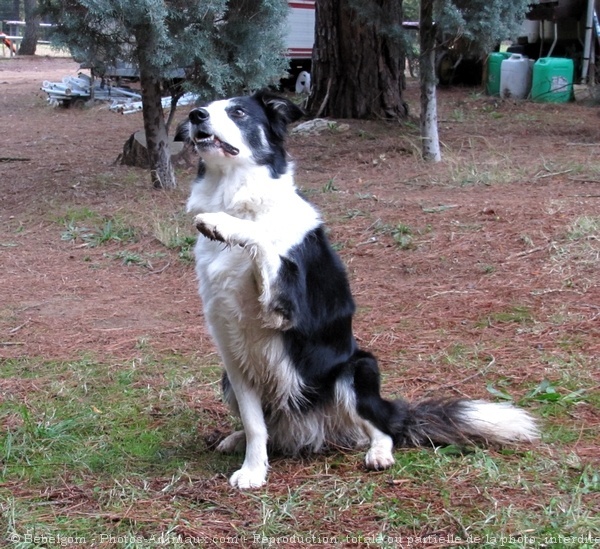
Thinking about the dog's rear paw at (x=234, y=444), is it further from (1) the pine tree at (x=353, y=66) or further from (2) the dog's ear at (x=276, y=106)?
(1) the pine tree at (x=353, y=66)

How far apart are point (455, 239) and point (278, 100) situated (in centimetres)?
339

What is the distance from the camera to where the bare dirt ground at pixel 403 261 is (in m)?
4.79

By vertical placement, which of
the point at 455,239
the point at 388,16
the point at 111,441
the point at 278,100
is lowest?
the point at 111,441

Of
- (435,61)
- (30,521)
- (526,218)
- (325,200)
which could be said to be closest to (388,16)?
(435,61)

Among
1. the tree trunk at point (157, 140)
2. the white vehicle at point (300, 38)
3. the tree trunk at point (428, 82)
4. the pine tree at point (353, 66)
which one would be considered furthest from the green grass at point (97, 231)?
the white vehicle at point (300, 38)

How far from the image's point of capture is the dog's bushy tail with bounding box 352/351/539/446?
345 cm

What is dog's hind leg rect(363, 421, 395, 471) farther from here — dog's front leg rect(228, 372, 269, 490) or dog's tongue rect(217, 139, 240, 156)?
dog's tongue rect(217, 139, 240, 156)

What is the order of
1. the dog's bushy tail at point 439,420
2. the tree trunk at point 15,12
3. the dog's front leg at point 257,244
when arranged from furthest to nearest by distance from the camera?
the tree trunk at point 15,12, the dog's bushy tail at point 439,420, the dog's front leg at point 257,244

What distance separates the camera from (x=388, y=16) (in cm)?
944

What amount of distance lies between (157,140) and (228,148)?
19.0ft

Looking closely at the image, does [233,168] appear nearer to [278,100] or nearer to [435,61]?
[278,100]

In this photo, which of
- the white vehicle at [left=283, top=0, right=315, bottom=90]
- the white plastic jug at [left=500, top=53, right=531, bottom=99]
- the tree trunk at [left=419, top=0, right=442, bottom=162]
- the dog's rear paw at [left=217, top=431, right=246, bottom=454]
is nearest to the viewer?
the dog's rear paw at [left=217, top=431, right=246, bottom=454]

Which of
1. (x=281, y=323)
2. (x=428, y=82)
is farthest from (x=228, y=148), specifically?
(x=428, y=82)

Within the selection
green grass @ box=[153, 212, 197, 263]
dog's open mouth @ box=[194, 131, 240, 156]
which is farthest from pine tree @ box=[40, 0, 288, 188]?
dog's open mouth @ box=[194, 131, 240, 156]
